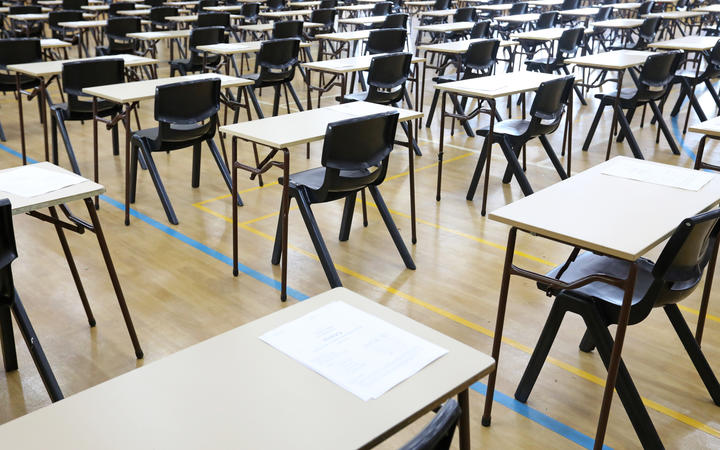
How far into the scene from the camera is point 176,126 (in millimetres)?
4508

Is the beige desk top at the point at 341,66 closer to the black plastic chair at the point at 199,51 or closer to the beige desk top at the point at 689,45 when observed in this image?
the black plastic chair at the point at 199,51

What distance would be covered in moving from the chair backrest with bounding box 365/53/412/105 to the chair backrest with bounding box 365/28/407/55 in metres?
1.57

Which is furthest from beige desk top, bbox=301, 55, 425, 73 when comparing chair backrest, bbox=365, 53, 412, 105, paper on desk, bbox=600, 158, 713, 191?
paper on desk, bbox=600, 158, 713, 191

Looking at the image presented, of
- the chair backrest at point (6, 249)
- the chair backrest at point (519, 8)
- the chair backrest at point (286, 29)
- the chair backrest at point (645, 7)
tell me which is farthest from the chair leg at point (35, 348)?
the chair backrest at point (645, 7)

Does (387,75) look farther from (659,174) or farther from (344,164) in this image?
(659,174)

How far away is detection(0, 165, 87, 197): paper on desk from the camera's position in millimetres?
2443

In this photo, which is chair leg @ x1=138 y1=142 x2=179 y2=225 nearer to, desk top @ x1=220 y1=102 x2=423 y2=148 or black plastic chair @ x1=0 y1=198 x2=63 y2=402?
desk top @ x1=220 y1=102 x2=423 y2=148

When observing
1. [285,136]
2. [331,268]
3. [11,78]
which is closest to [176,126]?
[285,136]

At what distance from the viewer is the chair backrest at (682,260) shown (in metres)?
2.06

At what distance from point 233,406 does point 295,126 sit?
2437 millimetres

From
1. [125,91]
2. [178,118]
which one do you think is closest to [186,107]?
[178,118]

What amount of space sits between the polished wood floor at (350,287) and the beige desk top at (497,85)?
0.80m

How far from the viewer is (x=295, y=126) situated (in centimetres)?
356

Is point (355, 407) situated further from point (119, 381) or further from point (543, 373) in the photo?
point (543, 373)
